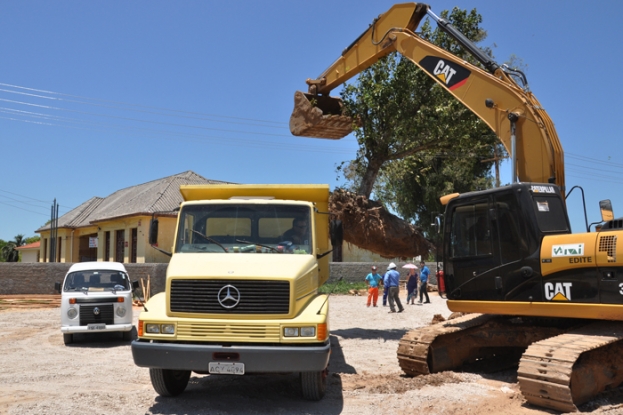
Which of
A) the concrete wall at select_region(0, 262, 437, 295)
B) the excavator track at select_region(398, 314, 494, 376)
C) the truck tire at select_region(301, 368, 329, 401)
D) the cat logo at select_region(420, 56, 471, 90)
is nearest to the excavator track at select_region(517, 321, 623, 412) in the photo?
the excavator track at select_region(398, 314, 494, 376)

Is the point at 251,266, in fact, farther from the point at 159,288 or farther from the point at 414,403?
the point at 159,288

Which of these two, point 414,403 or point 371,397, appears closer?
point 414,403

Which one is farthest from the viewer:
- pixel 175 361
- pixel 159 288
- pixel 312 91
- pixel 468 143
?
pixel 159 288

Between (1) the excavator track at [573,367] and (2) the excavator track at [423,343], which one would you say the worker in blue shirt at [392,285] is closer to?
(2) the excavator track at [423,343]

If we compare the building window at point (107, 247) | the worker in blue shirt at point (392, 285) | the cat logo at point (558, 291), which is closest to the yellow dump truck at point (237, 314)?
the cat logo at point (558, 291)

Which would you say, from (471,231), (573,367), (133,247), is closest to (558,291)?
(573,367)

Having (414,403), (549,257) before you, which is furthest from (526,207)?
(414,403)

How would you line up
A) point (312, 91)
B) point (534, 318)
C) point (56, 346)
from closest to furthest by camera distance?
point (534, 318), point (56, 346), point (312, 91)

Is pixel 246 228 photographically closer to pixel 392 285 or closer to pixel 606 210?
pixel 606 210

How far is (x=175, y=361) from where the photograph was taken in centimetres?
Answer: 691

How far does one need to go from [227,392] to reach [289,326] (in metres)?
1.87

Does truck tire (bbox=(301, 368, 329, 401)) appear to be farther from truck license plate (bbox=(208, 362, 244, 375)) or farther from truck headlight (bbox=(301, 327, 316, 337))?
truck license plate (bbox=(208, 362, 244, 375))

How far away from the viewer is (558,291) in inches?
316

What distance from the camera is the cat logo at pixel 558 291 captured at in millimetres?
7938
